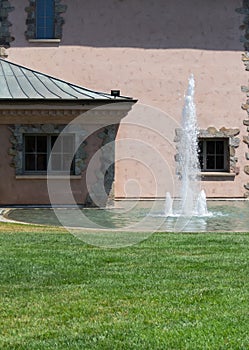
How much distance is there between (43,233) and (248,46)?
11.3 m

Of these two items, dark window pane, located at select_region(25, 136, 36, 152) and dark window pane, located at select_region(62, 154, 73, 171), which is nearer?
dark window pane, located at select_region(62, 154, 73, 171)

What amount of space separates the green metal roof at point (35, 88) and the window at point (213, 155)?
4093mm

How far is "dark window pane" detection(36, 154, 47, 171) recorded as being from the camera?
1704 centimetres

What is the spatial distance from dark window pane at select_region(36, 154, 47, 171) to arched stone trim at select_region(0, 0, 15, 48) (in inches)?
142

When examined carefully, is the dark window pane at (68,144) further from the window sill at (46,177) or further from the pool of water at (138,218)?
the pool of water at (138,218)

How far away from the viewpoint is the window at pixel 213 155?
1931 cm

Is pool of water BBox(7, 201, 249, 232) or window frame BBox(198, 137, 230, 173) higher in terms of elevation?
window frame BBox(198, 137, 230, 173)

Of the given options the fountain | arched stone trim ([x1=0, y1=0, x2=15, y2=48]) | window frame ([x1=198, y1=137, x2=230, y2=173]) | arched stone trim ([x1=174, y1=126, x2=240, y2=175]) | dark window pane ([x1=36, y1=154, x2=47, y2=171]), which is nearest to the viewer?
dark window pane ([x1=36, y1=154, x2=47, y2=171])

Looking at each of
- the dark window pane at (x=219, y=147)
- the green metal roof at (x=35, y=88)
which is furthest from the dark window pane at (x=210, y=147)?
the green metal roof at (x=35, y=88)

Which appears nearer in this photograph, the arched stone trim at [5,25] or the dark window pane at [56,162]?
the dark window pane at [56,162]

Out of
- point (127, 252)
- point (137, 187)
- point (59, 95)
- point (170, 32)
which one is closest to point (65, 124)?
point (59, 95)

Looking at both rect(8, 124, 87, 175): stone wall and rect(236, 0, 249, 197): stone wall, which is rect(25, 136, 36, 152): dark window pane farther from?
rect(236, 0, 249, 197): stone wall

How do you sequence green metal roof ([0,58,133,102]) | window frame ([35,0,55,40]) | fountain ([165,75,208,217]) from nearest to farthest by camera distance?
1. green metal roof ([0,58,133,102])
2. window frame ([35,0,55,40])
3. fountain ([165,75,208,217])

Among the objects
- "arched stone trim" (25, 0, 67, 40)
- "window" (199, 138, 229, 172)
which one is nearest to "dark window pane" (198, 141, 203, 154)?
"window" (199, 138, 229, 172)
